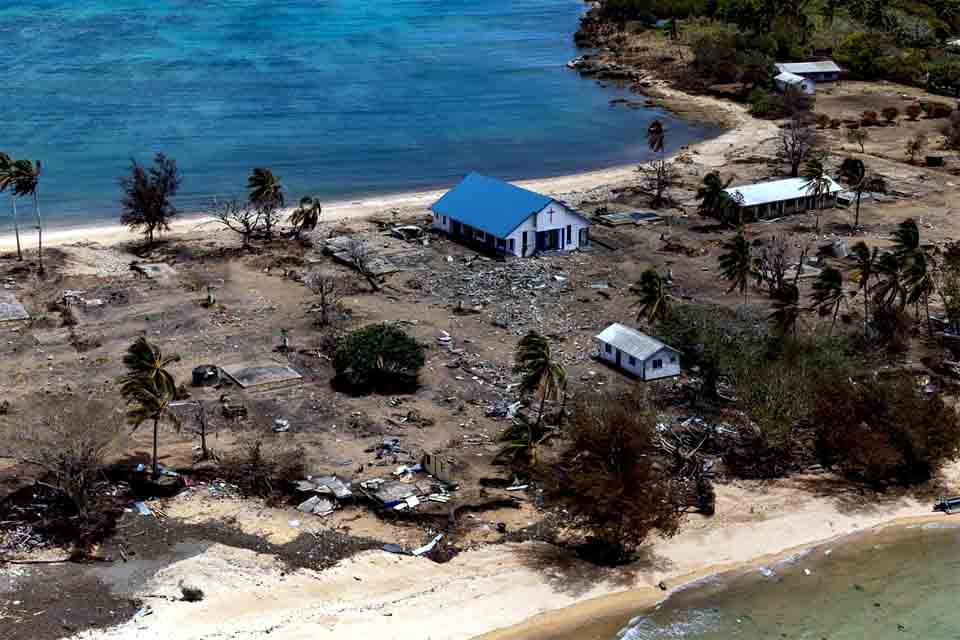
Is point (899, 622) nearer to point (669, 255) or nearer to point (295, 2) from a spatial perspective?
point (669, 255)

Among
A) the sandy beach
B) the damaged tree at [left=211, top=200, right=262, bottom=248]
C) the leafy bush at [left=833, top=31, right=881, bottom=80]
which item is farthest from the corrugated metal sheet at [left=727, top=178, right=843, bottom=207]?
the leafy bush at [left=833, top=31, right=881, bottom=80]

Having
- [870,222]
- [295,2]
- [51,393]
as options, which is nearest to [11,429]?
[51,393]

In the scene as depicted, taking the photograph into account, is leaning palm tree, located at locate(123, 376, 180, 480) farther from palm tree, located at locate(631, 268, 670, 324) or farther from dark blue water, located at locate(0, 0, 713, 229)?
dark blue water, located at locate(0, 0, 713, 229)

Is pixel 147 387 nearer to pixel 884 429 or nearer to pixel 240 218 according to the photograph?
pixel 884 429

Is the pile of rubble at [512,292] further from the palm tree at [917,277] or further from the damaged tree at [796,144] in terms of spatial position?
the damaged tree at [796,144]

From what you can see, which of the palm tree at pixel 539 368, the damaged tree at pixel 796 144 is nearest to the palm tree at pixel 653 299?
the palm tree at pixel 539 368

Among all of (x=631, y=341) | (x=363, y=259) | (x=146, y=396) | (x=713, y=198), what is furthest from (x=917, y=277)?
(x=146, y=396)
